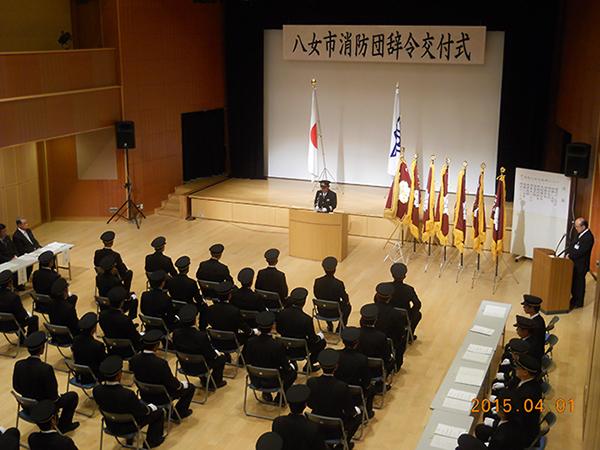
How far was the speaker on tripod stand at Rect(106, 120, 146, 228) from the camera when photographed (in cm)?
1576

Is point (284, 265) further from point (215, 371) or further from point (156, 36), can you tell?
point (156, 36)

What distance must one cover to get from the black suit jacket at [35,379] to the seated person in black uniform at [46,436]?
0.90 meters

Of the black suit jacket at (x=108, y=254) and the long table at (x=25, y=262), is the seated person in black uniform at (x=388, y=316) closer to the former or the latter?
the black suit jacket at (x=108, y=254)

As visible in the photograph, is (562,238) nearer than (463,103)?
Yes

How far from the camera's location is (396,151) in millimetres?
16359

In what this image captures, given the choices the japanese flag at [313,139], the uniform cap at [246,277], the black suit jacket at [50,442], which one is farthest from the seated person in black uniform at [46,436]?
the japanese flag at [313,139]

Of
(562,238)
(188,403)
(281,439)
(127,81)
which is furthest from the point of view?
(127,81)

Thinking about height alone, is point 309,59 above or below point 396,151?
above

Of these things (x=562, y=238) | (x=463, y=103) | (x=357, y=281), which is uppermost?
(x=463, y=103)

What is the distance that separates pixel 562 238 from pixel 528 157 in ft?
12.8

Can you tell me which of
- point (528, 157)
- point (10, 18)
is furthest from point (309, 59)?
point (10, 18)

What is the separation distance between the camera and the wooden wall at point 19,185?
48.7 feet

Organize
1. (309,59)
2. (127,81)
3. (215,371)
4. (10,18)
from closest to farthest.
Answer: (215,371) → (10,18) → (127,81) → (309,59)

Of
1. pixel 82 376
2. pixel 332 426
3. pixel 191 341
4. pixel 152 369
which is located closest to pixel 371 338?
pixel 332 426
